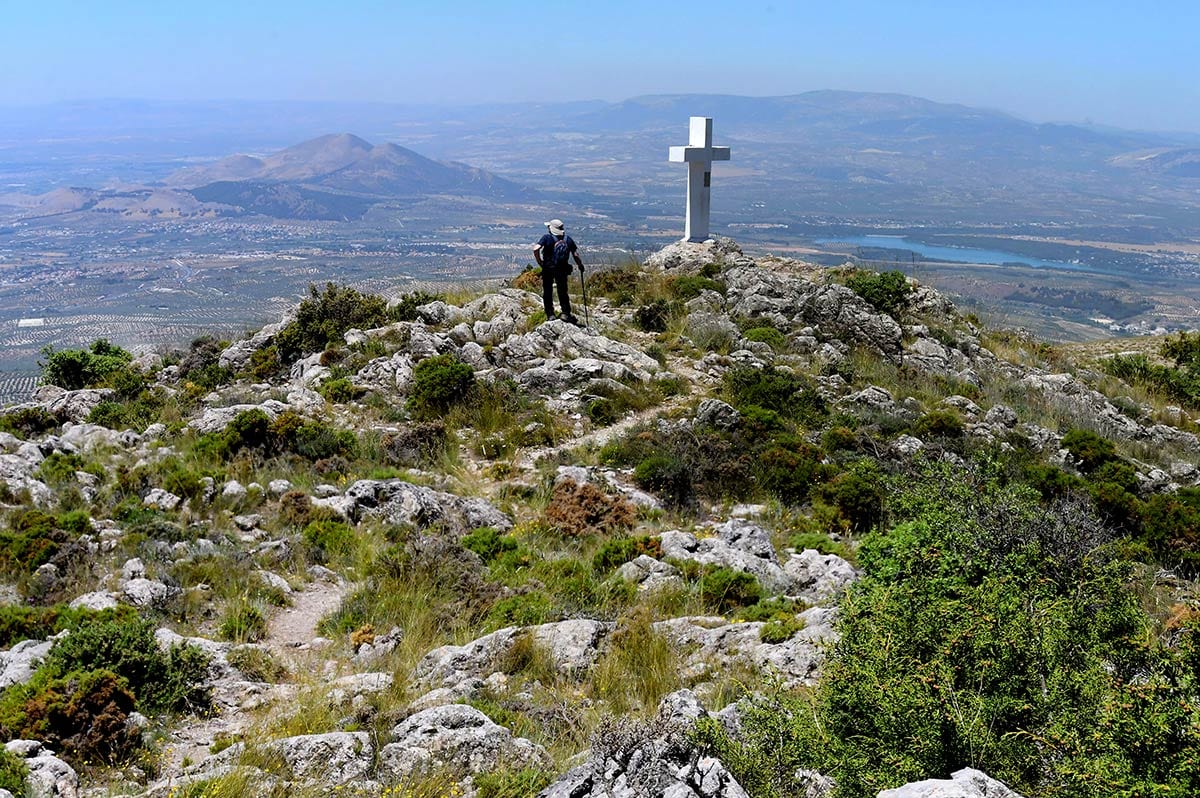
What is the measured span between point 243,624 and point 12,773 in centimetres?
239

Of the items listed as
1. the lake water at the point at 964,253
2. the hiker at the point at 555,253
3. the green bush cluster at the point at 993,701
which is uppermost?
the hiker at the point at 555,253

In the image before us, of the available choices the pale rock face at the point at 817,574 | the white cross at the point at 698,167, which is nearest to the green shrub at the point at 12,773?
the pale rock face at the point at 817,574

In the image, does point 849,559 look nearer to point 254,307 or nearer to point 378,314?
point 378,314

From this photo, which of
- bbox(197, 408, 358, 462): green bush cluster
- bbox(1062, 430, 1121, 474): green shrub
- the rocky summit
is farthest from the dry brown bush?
bbox(1062, 430, 1121, 474): green shrub

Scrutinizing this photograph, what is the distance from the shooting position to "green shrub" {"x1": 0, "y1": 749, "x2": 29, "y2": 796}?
3549 mm

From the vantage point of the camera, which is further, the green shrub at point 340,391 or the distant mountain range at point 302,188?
the distant mountain range at point 302,188

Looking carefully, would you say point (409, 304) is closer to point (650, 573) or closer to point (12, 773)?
point (650, 573)

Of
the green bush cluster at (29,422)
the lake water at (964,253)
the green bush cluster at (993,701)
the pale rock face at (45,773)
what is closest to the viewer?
the green bush cluster at (993,701)

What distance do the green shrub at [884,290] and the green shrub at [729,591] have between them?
1260 cm

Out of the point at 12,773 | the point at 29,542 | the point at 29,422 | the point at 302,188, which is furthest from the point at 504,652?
the point at 302,188

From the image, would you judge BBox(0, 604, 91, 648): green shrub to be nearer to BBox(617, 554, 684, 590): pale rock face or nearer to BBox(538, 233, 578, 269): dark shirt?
BBox(617, 554, 684, 590): pale rock face

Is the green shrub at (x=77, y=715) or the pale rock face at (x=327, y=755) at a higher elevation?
the pale rock face at (x=327, y=755)

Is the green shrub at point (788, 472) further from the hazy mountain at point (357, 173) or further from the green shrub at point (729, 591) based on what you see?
the hazy mountain at point (357, 173)

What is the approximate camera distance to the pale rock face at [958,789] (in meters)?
2.52
